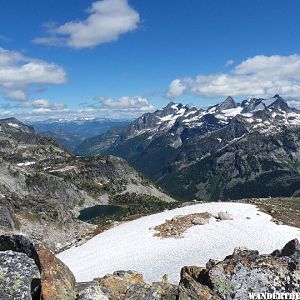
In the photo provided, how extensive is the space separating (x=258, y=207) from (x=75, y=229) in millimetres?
46015

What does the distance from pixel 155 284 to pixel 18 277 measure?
20.3 feet

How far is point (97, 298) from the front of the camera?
18.3 m

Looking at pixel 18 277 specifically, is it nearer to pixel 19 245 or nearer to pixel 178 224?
pixel 19 245

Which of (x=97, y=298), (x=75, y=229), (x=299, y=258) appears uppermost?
(x=299, y=258)

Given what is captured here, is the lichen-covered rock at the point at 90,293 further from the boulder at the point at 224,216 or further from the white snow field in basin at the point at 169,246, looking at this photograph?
the boulder at the point at 224,216

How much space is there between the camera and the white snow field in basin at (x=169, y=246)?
4006cm

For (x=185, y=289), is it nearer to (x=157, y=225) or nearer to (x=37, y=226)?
(x=157, y=225)

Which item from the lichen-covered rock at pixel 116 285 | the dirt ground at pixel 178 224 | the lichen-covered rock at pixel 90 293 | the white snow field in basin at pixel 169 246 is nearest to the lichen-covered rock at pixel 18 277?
the lichen-covered rock at pixel 90 293

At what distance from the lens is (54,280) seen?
59.5ft

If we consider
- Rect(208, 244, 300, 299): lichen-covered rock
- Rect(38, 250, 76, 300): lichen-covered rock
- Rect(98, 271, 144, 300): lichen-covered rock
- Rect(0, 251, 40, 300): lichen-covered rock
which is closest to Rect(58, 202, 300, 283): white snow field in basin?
Rect(98, 271, 144, 300): lichen-covered rock

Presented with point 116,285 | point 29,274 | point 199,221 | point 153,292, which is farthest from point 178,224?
point 29,274

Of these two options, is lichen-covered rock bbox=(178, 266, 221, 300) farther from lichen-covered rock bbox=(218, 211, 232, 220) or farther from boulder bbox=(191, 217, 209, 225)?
lichen-covered rock bbox=(218, 211, 232, 220)

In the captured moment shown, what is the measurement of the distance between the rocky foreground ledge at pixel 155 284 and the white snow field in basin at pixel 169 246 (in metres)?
15.3

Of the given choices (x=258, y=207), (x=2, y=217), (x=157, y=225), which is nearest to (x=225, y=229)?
(x=157, y=225)
